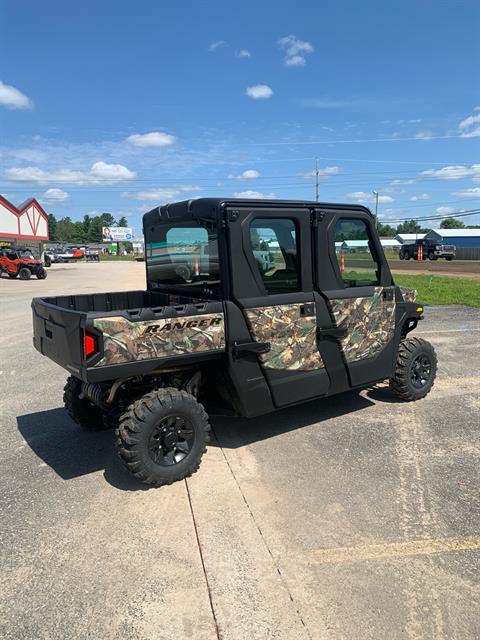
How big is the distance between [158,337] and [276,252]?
1289mm

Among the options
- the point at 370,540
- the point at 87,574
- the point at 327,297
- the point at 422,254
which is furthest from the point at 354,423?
the point at 422,254

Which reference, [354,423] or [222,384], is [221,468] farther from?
[354,423]

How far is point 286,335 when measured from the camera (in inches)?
159

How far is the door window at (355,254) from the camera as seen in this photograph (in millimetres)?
4469

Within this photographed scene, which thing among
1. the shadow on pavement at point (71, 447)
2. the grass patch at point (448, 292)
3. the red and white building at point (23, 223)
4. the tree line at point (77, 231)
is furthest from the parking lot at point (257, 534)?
the tree line at point (77, 231)

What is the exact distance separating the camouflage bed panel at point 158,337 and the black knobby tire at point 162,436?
0.37 metres

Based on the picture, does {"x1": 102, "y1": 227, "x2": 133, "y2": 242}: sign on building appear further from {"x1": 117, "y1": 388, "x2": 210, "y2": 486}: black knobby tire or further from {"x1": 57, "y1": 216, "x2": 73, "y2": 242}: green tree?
{"x1": 117, "y1": 388, "x2": 210, "y2": 486}: black knobby tire

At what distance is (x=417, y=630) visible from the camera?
89.9 inches

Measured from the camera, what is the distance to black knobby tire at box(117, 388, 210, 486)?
136 inches

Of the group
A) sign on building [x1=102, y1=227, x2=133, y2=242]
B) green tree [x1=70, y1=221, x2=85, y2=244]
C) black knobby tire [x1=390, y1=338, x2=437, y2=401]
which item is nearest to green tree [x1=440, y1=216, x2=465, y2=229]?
sign on building [x1=102, y1=227, x2=133, y2=242]

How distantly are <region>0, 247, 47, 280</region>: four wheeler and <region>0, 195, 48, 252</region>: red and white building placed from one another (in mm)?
14144

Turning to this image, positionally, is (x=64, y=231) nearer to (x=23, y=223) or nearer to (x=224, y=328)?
(x=23, y=223)

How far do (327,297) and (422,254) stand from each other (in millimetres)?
40615

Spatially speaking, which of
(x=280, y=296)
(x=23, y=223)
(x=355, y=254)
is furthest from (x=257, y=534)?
(x=23, y=223)
